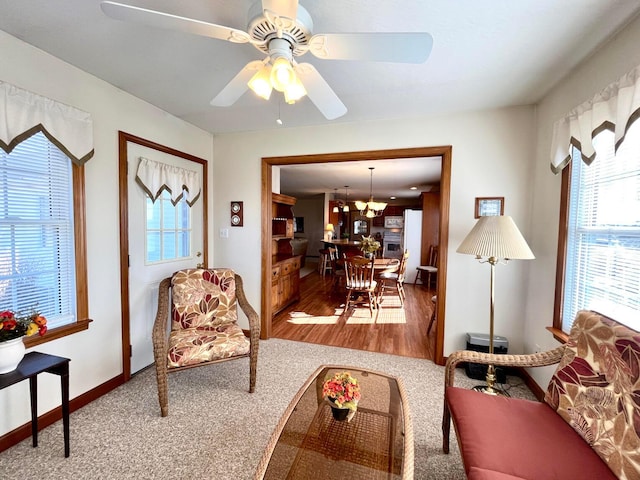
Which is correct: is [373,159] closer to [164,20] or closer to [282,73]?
[282,73]

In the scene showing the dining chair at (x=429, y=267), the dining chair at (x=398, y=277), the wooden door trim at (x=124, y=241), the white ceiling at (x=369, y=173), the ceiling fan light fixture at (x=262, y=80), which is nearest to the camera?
A: the ceiling fan light fixture at (x=262, y=80)

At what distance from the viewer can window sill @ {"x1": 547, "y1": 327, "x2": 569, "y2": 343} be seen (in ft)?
6.12

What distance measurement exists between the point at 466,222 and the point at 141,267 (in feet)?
9.91

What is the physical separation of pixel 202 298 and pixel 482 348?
8.39ft

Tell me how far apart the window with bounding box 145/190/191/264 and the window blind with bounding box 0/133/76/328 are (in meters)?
0.66

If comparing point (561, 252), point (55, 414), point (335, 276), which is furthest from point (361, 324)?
point (55, 414)

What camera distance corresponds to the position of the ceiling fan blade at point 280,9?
1.01 meters

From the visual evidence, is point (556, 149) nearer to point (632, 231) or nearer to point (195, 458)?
point (632, 231)

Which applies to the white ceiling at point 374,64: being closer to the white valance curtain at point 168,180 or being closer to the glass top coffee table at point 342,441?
the white valance curtain at point 168,180

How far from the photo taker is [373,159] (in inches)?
116

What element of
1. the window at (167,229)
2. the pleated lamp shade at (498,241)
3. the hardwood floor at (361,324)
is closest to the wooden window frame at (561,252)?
the pleated lamp shade at (498,241)

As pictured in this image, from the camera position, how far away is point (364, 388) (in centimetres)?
163

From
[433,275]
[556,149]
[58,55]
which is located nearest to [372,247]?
[433,275]

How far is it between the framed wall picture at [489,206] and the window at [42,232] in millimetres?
3237
